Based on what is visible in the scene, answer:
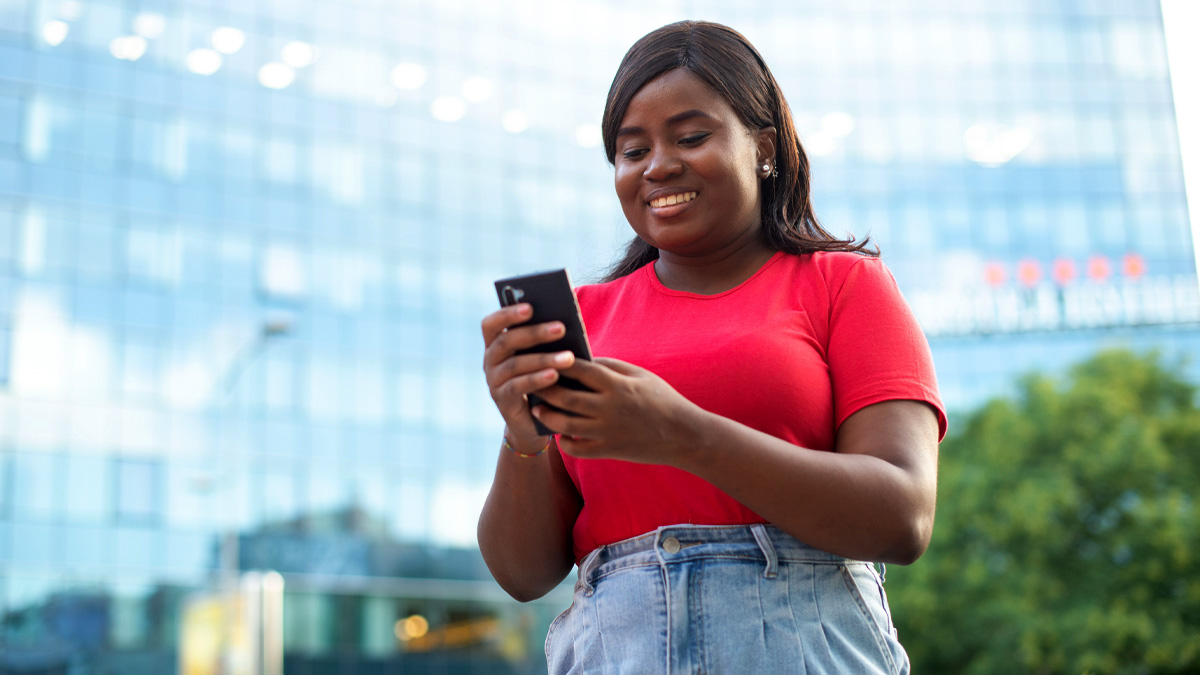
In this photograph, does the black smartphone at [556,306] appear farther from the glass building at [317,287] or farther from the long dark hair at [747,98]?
the glass building at [317,287]

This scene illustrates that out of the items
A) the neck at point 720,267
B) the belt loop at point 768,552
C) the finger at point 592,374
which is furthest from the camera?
the neck at point 720,267

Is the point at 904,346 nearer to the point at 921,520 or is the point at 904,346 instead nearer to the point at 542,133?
the point at 921,520

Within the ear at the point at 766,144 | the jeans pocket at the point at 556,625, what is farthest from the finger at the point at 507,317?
the ear at the point at 766,144

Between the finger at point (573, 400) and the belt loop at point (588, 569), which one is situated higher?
the finger at point (573, 400)

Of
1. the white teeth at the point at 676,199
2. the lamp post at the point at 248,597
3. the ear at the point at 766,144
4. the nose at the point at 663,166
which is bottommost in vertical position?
the lamp post at the point at 248,597

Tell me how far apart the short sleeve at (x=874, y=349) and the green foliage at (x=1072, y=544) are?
22415 millimetres

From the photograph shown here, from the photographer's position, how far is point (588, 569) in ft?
6.84

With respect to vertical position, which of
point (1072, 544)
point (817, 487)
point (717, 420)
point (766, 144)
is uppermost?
point (766, 144)

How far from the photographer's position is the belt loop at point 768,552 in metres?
1.88

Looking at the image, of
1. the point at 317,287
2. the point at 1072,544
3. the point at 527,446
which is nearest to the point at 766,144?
the point at 527,446

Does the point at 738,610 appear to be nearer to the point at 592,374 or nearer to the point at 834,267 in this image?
the point at 592,374

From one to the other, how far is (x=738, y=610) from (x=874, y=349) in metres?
0.53

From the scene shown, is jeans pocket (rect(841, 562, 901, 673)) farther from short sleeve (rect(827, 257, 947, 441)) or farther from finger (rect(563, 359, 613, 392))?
finger (rect(563, 359, 613, 392))

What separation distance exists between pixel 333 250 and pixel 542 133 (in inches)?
400
